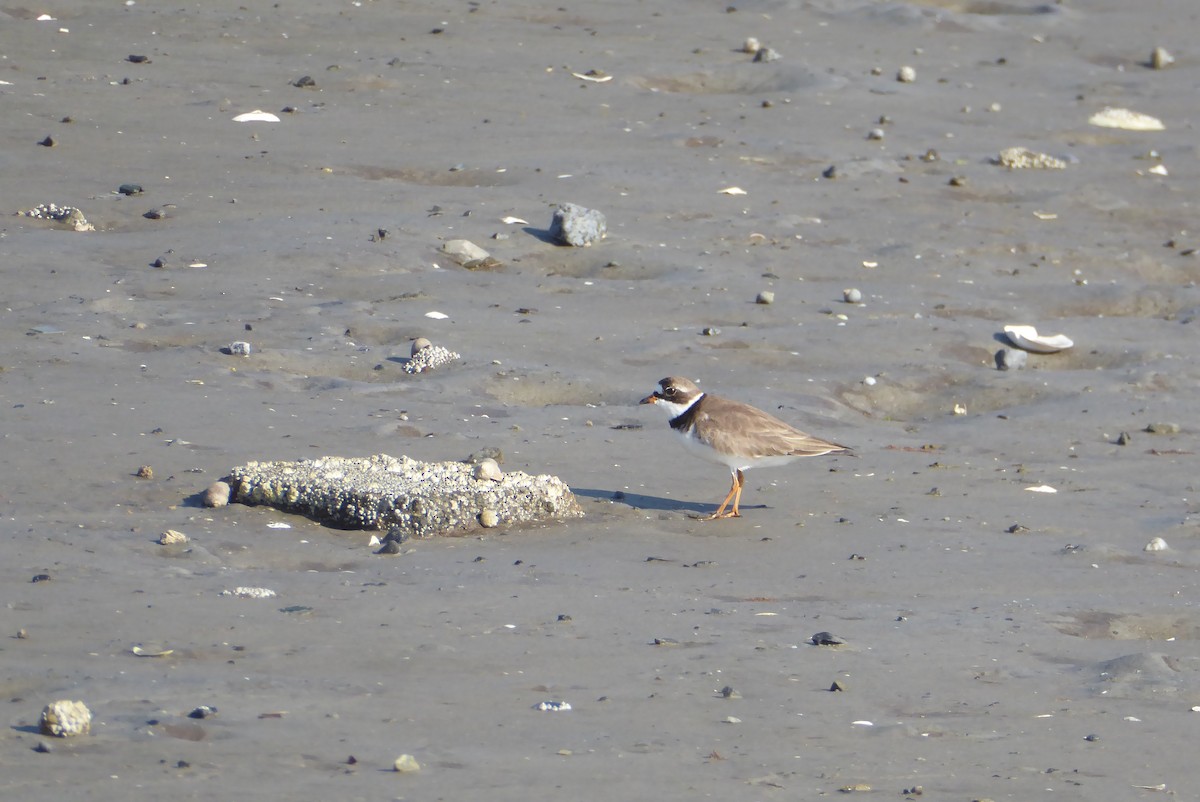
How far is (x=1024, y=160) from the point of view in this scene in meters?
12.5

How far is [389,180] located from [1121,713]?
7.53 metres

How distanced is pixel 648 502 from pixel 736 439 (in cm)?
49

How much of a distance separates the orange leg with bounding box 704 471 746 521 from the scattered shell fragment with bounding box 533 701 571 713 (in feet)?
7.71

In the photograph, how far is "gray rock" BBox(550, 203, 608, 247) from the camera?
32.3 ft

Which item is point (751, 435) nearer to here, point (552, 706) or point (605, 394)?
point (605, 394)

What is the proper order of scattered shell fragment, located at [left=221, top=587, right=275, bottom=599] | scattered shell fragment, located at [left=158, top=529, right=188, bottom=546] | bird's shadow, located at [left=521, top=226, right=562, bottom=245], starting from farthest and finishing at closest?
bird's shadow, located at [left=521, top=226, right=562, bottom=245]
scattered shell fragment, located at [left=158, top=529, right=188, bottom=546]
scattered shell fragment, located at [left=221, top=587, right=275, bottom=599]

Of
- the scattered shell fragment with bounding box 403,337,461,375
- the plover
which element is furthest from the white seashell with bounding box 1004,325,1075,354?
the scattered shell fragment with bounding box 403,337,461,375

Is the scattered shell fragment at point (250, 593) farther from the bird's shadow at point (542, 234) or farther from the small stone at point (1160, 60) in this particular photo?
the small stone at point (1160, 60)

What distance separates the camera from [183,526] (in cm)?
571

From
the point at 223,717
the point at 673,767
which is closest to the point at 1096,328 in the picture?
the point at 673,767

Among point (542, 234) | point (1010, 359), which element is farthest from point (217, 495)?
point (1010, 359)

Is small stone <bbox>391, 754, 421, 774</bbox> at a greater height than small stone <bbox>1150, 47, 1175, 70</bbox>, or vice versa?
small stone <bbox>1150, 47, 1175, 70</bbox>

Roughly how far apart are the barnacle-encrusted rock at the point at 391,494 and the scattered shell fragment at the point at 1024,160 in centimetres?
761

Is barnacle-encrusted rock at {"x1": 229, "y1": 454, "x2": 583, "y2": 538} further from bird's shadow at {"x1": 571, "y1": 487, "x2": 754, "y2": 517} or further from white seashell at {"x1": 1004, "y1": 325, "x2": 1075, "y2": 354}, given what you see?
white seashell at {"x1": 1004, "y1": 325, "x2": 1075, "y2": 354}
